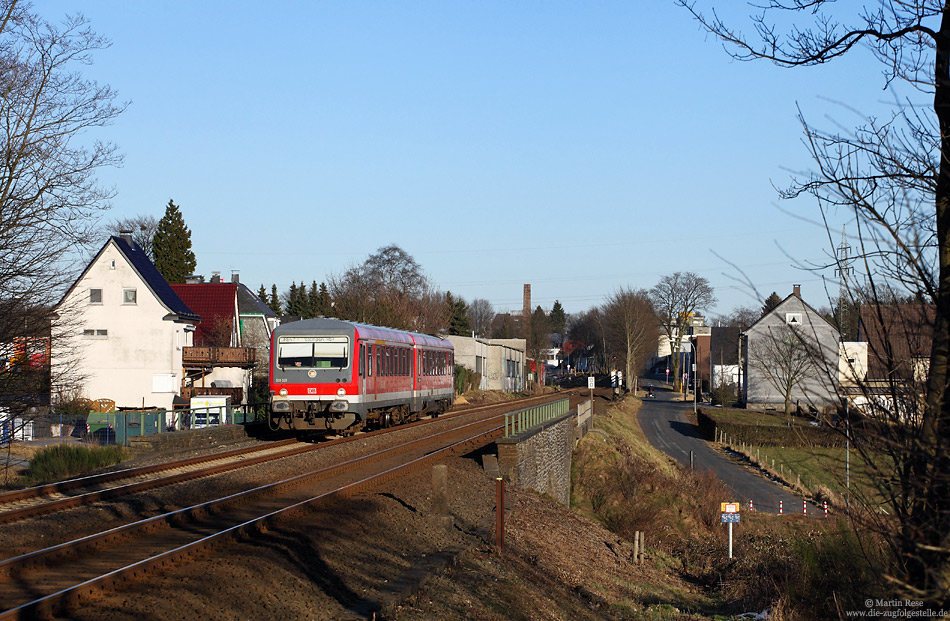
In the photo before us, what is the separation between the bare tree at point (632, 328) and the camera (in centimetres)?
8950

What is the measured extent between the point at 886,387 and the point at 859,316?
457mm

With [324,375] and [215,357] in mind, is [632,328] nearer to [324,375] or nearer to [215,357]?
[215,357]

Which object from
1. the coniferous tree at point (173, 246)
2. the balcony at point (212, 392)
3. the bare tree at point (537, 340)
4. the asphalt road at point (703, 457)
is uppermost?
the coniferous tree at point (173, 246)

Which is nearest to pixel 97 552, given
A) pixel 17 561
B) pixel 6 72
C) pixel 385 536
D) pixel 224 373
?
pixel 17 561

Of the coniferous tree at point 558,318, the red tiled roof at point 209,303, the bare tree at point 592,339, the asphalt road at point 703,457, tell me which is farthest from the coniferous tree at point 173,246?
the coniferous tree at point 558,318

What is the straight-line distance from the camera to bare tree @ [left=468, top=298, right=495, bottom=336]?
15912 cm

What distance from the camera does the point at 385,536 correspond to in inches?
441

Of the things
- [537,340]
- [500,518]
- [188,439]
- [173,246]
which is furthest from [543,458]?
[537,340]

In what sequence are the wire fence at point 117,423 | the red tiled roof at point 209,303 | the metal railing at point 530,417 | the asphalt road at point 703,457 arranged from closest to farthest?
1. the metal railing at point 530,417
2. the wire fence at point 117,423
3. the asphalt road at point 703,457
4. the red tiled roof at point 209,303

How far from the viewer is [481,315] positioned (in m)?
164

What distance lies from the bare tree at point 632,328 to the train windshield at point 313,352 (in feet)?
218

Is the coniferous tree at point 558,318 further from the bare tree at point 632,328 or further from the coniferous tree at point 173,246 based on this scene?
the coniferous tree at point 173,246

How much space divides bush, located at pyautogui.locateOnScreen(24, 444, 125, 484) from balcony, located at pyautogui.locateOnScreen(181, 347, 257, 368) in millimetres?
28509

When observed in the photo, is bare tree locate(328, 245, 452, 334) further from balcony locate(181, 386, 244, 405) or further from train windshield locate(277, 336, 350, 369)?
train windshield locate(277, 336, 350, 369)
